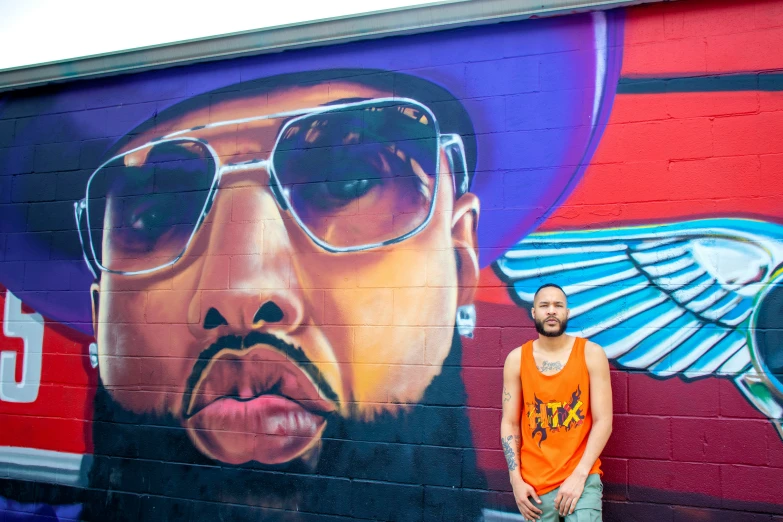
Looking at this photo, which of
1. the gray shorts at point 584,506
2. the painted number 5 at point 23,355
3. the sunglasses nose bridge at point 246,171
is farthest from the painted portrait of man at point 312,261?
the gray shorts at point 584,506

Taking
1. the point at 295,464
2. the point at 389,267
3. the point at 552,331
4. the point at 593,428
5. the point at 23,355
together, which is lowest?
the point at 295,464

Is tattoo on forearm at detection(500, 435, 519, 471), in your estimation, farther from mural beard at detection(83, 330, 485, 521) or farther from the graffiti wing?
the graffiti wing

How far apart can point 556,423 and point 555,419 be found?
0.02 meters

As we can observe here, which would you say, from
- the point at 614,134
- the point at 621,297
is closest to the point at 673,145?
the point at 614,134

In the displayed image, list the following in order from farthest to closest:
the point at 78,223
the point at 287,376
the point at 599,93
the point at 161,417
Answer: the point at 78,223 → the point at 161,417 → the point at 287,376 → the point at 599,93

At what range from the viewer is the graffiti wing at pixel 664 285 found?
132 inches

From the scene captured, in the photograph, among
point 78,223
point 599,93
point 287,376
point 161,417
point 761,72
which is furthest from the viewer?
point 78,223

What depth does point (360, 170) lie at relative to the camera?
4.07 meters

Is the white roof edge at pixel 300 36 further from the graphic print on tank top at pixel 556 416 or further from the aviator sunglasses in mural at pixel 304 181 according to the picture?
the graphic print on tank top at pixel 556 416

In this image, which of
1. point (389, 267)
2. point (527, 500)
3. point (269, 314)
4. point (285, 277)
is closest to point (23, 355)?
point (269, 314)

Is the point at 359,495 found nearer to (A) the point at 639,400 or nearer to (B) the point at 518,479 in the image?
(B) the point at 518,479

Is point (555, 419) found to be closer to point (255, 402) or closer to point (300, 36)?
point (255, 402)

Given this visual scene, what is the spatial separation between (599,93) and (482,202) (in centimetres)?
93

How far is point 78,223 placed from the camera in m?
4.72
